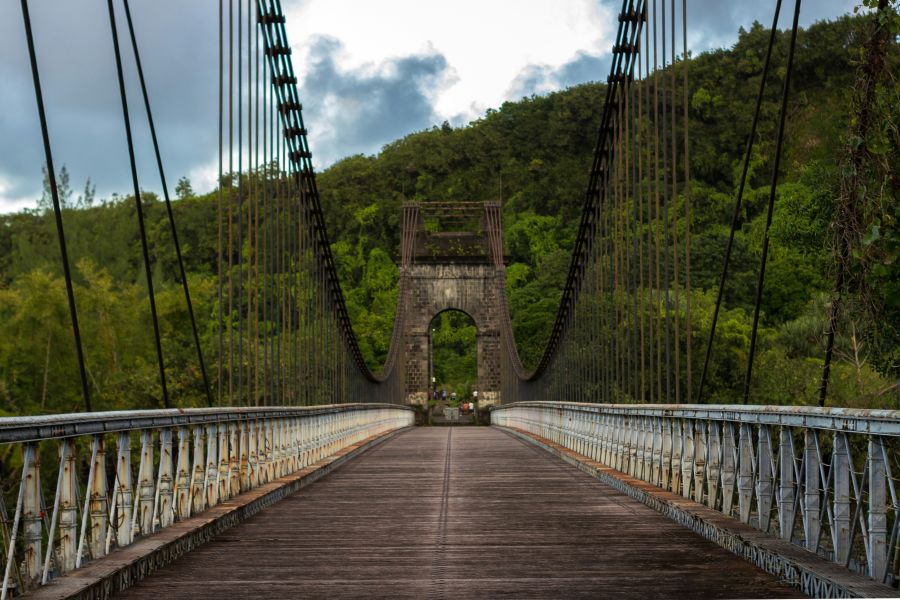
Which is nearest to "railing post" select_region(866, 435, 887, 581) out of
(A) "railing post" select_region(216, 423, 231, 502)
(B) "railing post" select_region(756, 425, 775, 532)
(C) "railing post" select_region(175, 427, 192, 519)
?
(B) "railing post" select_region(756, 425, 775, 532)

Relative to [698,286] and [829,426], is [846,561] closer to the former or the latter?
[829,426]

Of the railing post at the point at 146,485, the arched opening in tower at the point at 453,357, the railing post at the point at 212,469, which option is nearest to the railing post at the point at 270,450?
the railing post at the point at 212,469

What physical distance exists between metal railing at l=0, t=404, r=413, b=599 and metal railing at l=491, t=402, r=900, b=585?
3215 millimetres

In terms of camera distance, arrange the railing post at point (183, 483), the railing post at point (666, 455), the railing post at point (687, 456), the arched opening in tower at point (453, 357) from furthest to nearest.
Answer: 1. the arched opening in tower at point (453, 357)
2. the railing post at point (666, 455)
3. the railing post at point (687, 456)
4. the railing post at point (183, 483)

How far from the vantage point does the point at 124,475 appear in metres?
6.08

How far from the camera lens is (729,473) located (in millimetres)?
7523

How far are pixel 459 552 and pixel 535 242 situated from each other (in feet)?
239

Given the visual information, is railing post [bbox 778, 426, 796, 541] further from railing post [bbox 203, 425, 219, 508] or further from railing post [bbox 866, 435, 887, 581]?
railing post [bbox 203, 425, 219, 508]

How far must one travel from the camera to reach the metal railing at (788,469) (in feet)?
15.7

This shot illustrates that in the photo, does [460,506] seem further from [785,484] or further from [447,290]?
[447,290]

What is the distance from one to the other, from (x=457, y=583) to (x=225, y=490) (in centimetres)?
390

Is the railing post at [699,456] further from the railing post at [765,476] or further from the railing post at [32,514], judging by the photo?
the railing post at [32,514]

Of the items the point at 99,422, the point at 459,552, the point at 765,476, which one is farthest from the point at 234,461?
the point at 765,476

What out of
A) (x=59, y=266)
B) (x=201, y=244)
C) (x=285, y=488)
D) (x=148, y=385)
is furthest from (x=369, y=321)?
(x=285, y=488)
